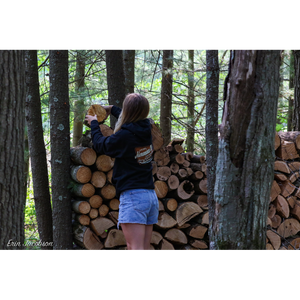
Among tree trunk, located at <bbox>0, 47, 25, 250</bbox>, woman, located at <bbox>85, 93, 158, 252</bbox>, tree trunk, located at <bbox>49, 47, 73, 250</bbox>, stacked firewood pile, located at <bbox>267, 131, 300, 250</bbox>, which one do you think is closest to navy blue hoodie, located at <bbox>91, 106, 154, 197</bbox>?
woman, located at <bbox>85, 93, 158, 252</bbox>

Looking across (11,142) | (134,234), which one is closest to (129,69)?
(134,234)

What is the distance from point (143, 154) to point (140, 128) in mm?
244

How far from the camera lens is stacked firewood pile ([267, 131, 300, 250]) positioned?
14.6ft

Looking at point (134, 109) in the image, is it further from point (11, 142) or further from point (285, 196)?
point (285, 196)

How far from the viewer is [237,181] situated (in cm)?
213

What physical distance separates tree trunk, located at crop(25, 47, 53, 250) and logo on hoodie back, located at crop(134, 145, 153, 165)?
1.77m

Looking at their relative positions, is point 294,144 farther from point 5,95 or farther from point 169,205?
point 5,95

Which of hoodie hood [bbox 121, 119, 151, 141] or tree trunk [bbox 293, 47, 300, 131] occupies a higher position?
tree trunk [bbox 293, 47, 300, 131]

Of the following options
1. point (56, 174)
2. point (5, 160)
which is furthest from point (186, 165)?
point (5, 160)

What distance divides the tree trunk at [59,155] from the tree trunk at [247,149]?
2.14 metres

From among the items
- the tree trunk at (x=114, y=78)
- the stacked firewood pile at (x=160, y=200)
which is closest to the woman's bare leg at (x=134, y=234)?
the stacked firewood pile at (x=160, y=200)

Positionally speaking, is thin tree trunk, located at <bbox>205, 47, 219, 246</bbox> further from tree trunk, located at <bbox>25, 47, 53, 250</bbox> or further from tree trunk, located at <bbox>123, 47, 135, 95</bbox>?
tree trunk, located at <bbox>25, 47, 53, 250</bbox>

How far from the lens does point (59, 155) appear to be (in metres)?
3.70

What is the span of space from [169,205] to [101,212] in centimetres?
98
